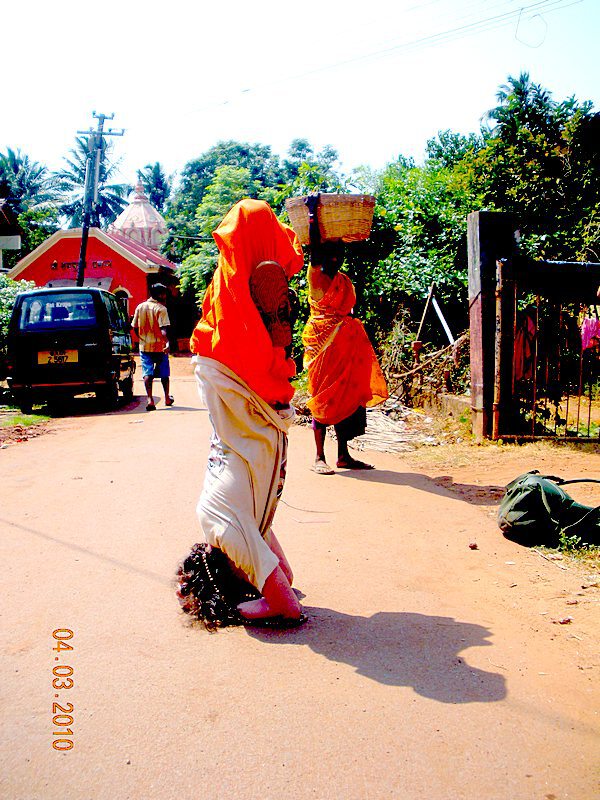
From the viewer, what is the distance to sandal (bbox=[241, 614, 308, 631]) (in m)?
3.05

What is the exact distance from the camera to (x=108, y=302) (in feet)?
38.0

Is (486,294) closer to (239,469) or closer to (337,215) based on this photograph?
(337,215)

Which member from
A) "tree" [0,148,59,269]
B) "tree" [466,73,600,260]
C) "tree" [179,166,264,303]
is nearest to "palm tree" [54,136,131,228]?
"tree" [0,148,59,269]

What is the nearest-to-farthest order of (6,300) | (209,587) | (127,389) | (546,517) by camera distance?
(209,587)
(546,517)
(127,389)
(6,300)

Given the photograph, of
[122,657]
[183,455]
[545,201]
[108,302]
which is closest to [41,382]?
[108,302]

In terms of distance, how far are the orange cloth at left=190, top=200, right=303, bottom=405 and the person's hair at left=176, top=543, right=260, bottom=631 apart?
0.75 m

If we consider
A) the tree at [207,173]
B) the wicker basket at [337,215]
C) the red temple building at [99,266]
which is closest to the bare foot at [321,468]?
the wicker basket at [337,215]

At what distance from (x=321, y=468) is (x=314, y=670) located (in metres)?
3.57

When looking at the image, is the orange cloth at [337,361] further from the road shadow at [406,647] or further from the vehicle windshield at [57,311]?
the vehicle windshield at [57,311]

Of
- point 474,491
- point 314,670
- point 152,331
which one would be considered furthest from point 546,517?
point 152,331

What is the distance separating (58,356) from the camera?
1032 cm

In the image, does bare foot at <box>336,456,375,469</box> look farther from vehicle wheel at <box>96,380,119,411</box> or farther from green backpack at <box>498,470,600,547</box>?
vehicle wheel at <box>96,380,119,411</box>

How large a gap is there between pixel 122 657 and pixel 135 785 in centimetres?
76

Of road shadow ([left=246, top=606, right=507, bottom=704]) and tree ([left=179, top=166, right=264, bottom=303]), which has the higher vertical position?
tree ([left=179, top=166, right=264, bottom=303])
